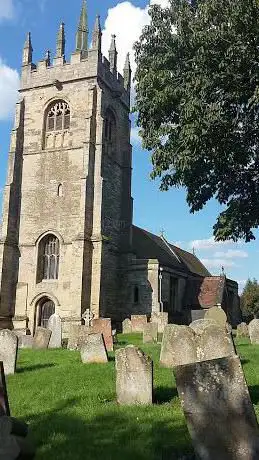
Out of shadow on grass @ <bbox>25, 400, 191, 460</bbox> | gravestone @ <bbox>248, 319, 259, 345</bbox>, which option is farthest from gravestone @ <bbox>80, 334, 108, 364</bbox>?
gravestone @ <bbox>248, 319, 259, 345</bbox>

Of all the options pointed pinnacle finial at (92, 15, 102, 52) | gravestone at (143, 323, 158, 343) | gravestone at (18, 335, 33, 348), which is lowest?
gravestone at (18, 335, 33, 348)

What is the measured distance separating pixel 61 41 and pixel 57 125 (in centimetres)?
585

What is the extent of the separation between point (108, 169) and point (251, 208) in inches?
613

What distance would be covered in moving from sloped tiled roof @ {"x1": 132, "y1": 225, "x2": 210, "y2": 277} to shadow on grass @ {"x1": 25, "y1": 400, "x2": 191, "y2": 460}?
25660 mm

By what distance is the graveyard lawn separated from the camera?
5.49m

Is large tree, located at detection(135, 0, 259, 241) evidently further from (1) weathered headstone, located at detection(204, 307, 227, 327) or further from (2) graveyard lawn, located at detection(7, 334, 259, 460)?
(2) graveyard lawn, located at detection(7, 334, 259, 460)

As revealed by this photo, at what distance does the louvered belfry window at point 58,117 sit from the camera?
3231 cm

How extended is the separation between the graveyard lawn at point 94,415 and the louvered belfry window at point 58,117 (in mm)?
23030

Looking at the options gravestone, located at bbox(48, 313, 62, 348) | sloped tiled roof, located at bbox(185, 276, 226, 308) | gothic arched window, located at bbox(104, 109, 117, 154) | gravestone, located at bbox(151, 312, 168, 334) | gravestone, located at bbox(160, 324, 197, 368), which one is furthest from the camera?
sloped tiled roof, located at bbox(185, 276, 226, 308)

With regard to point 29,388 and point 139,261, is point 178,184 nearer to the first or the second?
point 29,388

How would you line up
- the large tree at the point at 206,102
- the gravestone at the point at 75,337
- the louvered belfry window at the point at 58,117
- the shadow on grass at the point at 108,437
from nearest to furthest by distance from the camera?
the shadow on grass at the point at 108,437 < the large tree at the point at 206,102 < the gravestone at the point at 75,337 < the louvered belfry window at the point at 58,117

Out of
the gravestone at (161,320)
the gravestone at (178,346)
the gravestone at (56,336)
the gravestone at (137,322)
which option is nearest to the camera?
the gravestone at (178,346)

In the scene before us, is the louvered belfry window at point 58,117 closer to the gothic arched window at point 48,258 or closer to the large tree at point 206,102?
the gothic arched window at point 48,258

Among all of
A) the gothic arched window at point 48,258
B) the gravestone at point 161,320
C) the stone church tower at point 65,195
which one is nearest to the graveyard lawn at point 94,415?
the gravestone at point 161,320
